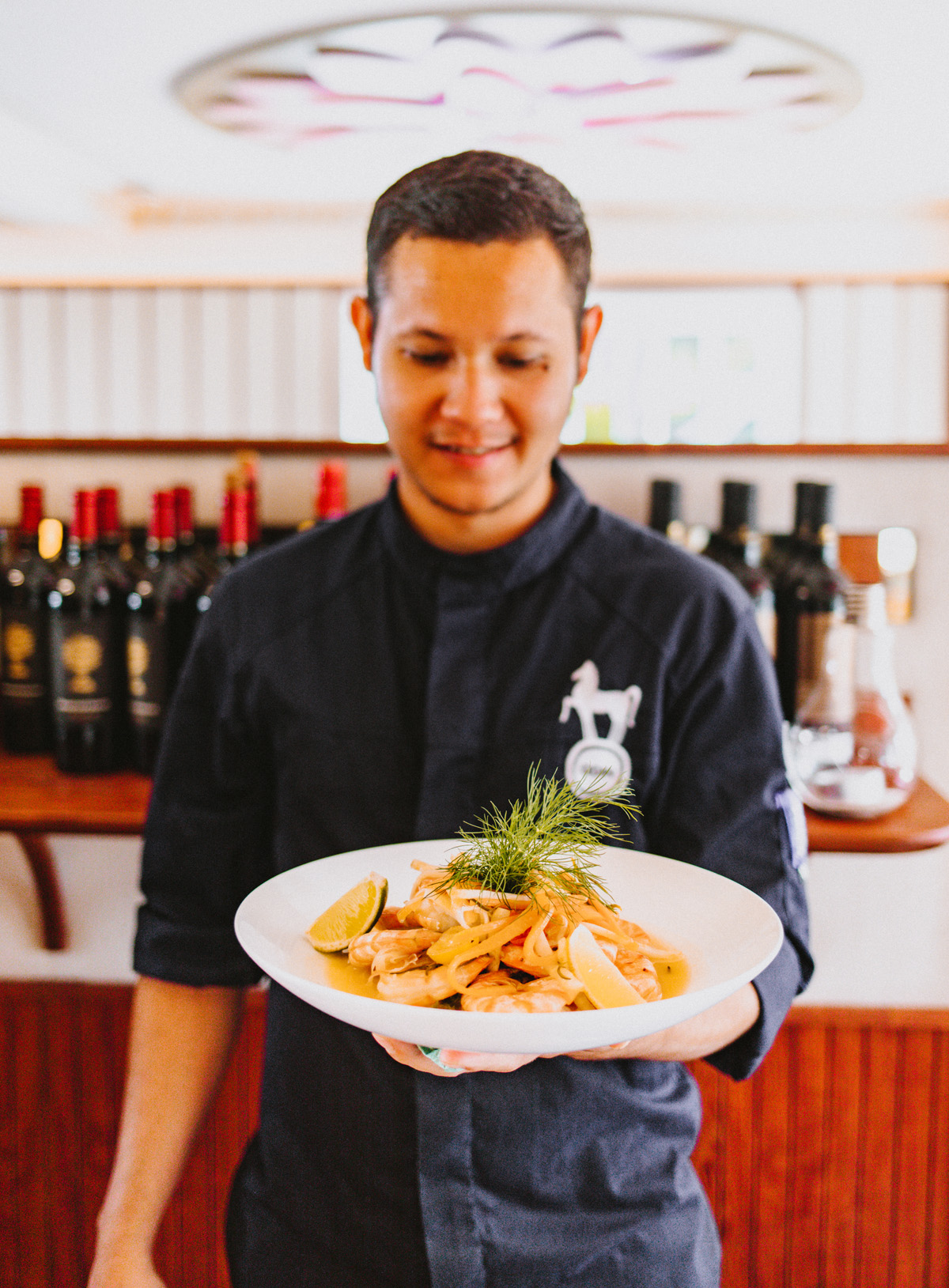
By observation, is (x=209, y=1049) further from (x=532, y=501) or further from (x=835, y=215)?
(x=835, y=215)

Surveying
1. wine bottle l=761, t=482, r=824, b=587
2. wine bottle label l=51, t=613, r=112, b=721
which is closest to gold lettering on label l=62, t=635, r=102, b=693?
wine bottle label l=51, t=613, r=112, b=721

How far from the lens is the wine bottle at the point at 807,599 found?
4.85 ft

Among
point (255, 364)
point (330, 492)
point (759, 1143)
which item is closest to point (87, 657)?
point (330, 492)

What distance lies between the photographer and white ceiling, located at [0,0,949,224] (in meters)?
3.44

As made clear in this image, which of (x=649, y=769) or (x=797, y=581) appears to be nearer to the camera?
(x=649, y=769)

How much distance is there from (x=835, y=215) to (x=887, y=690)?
633cm

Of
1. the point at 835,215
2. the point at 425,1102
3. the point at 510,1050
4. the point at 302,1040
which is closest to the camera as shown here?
the point at 510,1050

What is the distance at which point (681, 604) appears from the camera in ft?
3.48

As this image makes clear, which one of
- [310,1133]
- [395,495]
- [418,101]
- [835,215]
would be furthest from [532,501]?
[835,215]

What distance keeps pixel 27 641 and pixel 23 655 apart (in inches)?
0.8

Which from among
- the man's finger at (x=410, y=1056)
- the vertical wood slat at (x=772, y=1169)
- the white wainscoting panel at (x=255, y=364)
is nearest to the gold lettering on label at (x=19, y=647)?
the man's finger at (x=410, y=1056)

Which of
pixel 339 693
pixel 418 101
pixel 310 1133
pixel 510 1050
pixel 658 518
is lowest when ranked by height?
pixel 310 1133

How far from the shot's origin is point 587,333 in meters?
1.06

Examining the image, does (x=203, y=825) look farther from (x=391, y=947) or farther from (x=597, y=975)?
(x=597, y=975)
